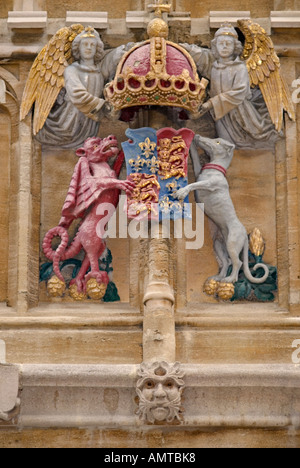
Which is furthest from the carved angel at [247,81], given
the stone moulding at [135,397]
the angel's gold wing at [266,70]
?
the stone moulding at [135,397]

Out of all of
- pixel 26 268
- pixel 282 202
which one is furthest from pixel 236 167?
pixel 26 268

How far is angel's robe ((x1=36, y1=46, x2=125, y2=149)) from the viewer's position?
21781mm

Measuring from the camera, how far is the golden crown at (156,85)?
21.4 meters

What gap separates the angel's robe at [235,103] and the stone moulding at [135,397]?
260cm

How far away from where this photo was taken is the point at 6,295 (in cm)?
2166

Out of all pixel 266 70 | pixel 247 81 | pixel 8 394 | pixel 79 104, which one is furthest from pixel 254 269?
pixel 8 394

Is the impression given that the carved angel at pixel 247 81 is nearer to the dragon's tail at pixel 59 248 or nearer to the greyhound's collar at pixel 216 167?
the greyhound's collar at pixel 216 167

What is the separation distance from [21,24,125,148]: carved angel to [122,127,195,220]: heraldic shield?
51cm

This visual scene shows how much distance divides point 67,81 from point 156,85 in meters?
0.99

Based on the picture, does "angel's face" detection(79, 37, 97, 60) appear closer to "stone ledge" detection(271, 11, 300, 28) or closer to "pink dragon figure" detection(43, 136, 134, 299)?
"pink dragon figure" detection(43, 136, 134, 299)

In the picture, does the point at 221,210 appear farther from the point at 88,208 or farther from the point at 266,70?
the point at 266,70

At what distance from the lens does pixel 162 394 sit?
20.2m

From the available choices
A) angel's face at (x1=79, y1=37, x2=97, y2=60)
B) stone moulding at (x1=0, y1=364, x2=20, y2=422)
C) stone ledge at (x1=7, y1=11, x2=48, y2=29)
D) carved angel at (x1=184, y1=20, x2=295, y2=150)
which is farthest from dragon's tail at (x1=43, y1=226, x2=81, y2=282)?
stone ledge at (x1=7, y1=11, x2=48, y2=29)

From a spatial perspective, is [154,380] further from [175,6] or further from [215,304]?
[175,6]
